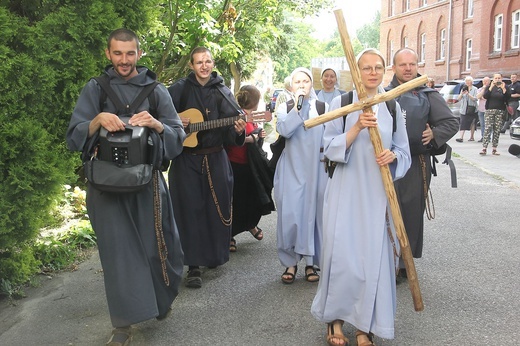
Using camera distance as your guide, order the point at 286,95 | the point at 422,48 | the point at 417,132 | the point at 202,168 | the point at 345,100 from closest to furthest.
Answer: the point at 345,100 → the point at 417,132 → the point at 202,168 → the point at 286,95 → the point at 422,48

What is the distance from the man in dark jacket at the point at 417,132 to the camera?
5809mm

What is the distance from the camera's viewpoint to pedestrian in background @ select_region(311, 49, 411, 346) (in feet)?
13.8

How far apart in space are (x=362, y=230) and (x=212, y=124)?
91.6 inches

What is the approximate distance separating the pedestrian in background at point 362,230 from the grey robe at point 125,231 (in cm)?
122

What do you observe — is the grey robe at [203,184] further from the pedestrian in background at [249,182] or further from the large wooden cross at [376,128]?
the large wooden cross at [376,128]

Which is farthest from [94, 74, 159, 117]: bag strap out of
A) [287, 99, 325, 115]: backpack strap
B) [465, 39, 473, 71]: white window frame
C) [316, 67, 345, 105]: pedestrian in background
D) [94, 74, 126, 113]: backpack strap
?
[465, 39, 473, 71]: white window frame

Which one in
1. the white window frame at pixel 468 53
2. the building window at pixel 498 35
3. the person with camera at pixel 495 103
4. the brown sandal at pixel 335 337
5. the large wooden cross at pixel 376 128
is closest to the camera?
the large wooden cross at pixel 376 128

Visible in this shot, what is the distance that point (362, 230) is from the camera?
4.28 meters

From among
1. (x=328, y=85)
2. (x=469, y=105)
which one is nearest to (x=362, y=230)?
(x=328, y=85)

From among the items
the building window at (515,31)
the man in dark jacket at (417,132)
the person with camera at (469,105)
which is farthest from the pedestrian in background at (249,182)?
the building window at (515,31)

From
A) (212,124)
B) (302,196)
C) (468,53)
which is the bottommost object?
(468,53)

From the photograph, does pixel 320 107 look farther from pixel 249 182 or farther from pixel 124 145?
pixel 124 145

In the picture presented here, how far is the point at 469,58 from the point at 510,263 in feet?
129

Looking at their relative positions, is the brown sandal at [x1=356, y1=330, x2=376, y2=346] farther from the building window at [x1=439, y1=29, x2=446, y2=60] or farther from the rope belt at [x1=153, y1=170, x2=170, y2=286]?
the building window at [x1=439, y1=29, x2=446, y2=60]
